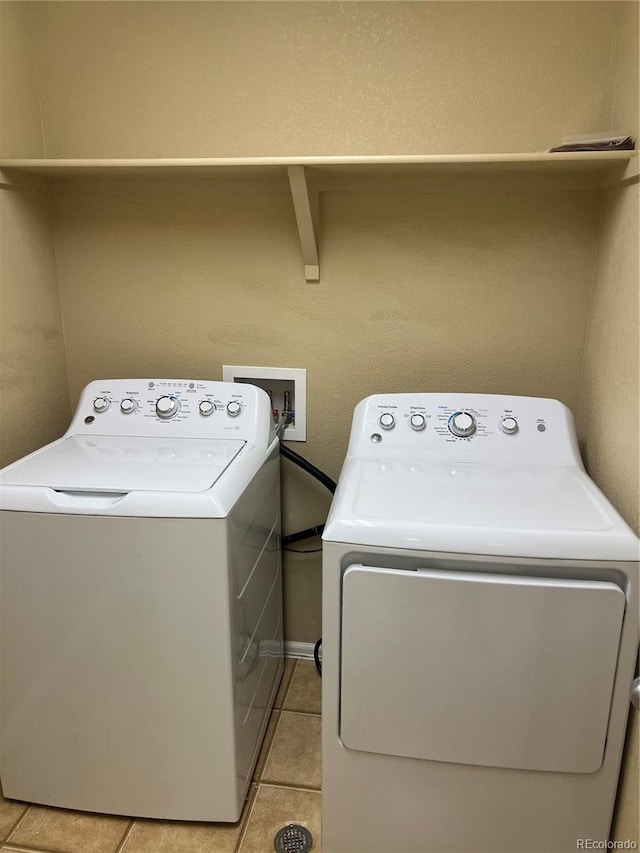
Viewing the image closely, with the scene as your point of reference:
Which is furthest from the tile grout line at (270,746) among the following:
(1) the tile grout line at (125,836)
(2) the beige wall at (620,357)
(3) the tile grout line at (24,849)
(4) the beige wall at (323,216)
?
(2) the beige wall at (620,357)

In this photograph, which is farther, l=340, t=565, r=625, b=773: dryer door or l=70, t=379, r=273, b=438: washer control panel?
l=70, t=379, r=273, b=438: washer control panel

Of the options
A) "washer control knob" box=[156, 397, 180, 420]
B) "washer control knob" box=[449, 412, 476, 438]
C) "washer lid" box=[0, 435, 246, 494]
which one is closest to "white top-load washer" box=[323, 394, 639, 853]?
"washer control knob" box=[449, 412, 476, 438]

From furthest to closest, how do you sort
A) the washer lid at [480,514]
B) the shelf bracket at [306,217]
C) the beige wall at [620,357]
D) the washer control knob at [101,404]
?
the washer control knob at [101,404] < the shelf bracket at [306,217] < the beige wall at [620,357] < the washer lid at [480,514]

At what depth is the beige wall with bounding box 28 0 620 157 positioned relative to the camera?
1553 mm

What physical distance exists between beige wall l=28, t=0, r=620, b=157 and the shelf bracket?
0.20 metres

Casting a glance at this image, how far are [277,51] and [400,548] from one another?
4.43 ft

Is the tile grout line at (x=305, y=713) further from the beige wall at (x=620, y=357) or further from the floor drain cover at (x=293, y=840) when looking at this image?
the beige wall at (x=620, y=357)

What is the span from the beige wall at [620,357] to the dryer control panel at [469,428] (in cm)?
9

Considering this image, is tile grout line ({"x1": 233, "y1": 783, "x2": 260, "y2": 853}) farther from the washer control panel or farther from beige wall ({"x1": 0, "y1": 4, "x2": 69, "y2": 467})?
beige wall ({"x1": 0, "y1": 4, "x2": 69, "y2": 467})

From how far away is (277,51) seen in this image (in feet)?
5.42

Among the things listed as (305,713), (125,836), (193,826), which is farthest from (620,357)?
(125,836)

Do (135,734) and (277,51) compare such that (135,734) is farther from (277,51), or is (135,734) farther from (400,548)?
(277,51)

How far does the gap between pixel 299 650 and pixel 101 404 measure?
106 centimetres

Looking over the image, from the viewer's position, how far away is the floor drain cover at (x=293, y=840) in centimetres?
143
